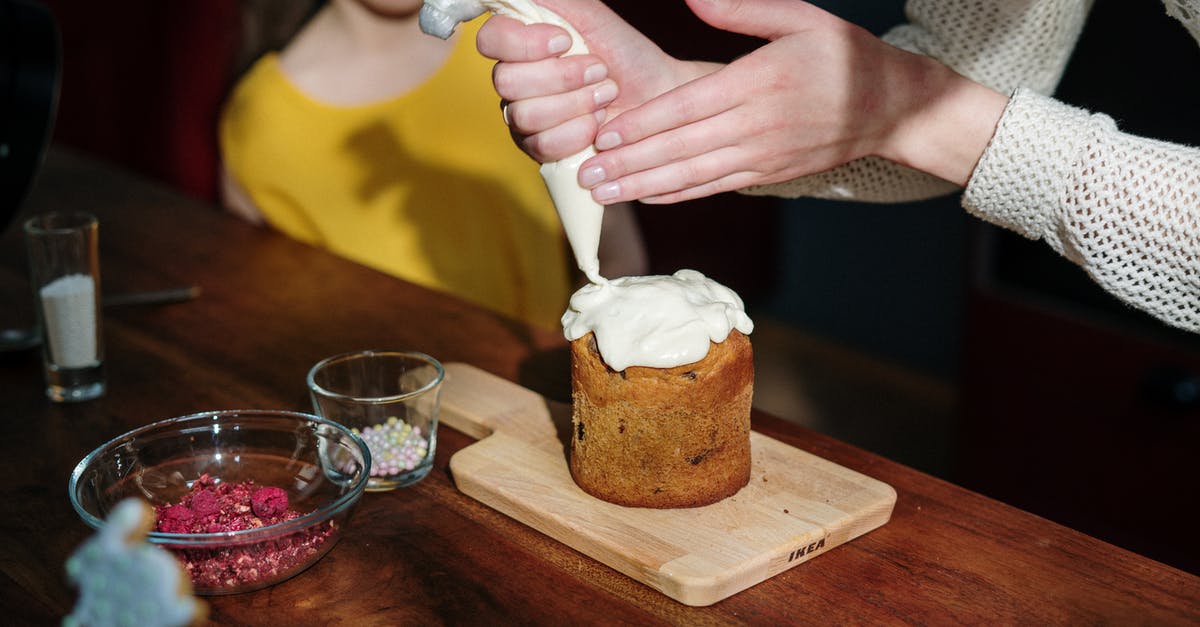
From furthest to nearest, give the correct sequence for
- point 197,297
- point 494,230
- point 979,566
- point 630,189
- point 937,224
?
1. point 937,224
2. point 494,230
3. point 197,297
4. point 630,189
5. point 979,566

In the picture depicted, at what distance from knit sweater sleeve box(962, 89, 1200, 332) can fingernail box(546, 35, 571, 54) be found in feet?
1.49

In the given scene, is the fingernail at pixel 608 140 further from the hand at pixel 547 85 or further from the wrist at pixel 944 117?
the wrist at pixel 944 117

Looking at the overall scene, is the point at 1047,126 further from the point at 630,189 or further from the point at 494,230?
the point at 494,230

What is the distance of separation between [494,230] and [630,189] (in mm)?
896

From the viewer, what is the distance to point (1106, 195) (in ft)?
3.58

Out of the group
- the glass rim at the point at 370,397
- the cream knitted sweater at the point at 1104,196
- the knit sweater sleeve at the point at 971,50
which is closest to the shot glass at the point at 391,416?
the glass rim at the point at 370,397

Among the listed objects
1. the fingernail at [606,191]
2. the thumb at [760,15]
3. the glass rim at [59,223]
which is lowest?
the glass rim at [59,223]

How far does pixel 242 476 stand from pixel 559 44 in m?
0.50

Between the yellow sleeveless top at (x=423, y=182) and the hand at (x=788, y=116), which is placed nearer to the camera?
the hand at (x=788, y=116)

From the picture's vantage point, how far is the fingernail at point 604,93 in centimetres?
106

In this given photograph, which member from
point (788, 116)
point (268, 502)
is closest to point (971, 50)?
point (788, 116)

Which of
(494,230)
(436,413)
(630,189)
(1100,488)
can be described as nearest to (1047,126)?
(630,189)

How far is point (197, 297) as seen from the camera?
5.01 feet

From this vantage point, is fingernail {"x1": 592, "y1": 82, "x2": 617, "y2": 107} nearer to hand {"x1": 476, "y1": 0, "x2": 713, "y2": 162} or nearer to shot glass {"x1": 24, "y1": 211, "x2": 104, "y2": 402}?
hand {"x1": 476, "y1": 0, "x2": 713, "y2": 162}
